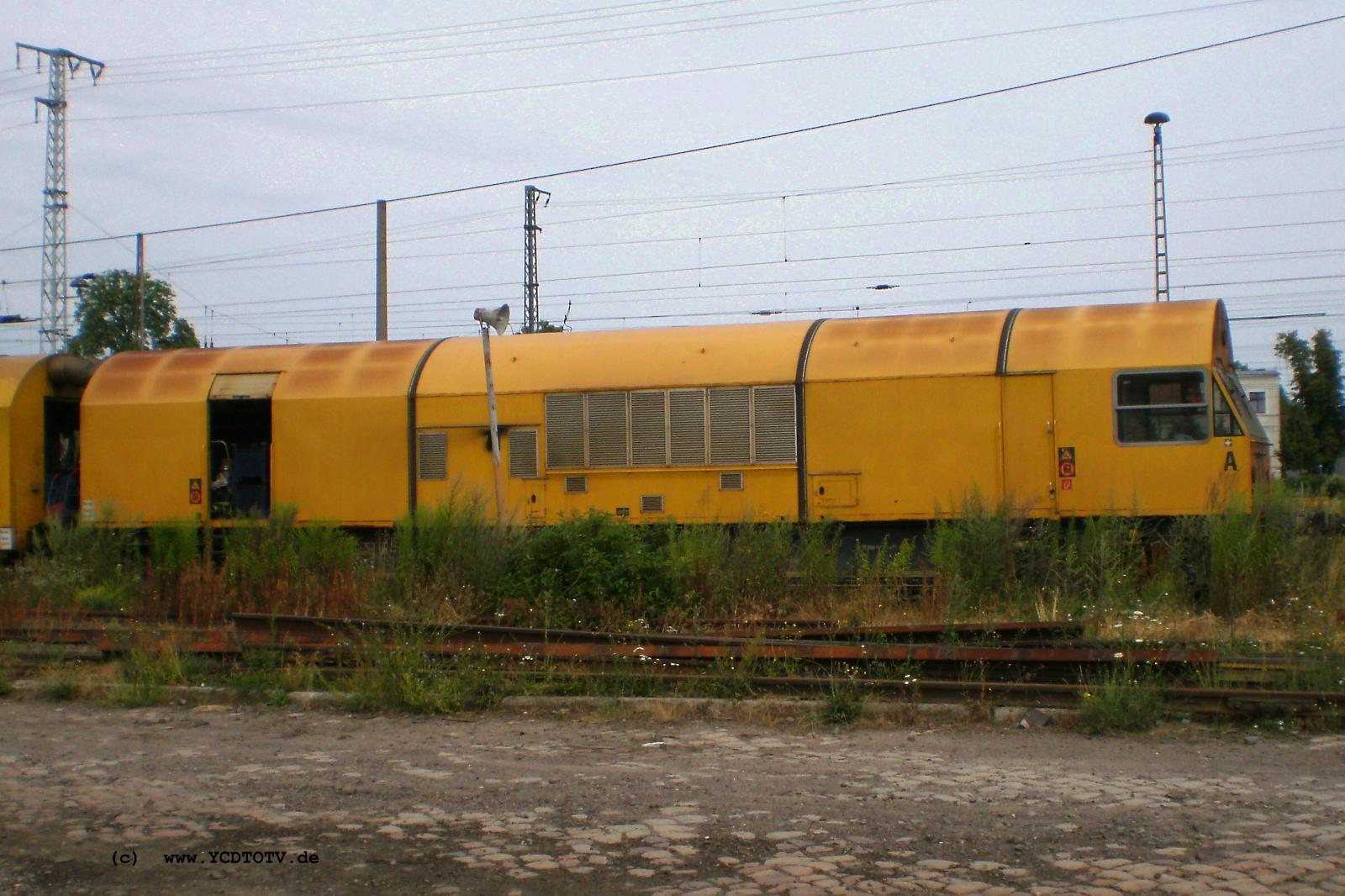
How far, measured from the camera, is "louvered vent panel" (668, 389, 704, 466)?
531 inches

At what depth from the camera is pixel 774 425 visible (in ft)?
43.6

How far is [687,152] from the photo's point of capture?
1908 cm

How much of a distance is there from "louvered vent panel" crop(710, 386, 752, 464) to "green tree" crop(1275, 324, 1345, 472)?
4032cm

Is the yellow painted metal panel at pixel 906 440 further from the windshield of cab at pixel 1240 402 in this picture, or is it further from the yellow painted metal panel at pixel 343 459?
the yellow painted metal panel at pixel 343 459

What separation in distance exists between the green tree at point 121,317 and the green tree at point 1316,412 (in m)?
41.4

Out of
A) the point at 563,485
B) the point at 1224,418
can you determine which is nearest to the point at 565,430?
the point at 563,485

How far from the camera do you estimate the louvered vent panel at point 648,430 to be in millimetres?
13625

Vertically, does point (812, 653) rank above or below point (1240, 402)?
below

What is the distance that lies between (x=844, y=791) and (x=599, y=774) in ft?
4.60

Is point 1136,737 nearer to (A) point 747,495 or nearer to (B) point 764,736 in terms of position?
(B) point 764,736

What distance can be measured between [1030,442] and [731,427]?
3305 millimetres

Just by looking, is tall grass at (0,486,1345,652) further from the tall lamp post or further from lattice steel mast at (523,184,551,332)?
lattice steel mast at (523,184,551,332)

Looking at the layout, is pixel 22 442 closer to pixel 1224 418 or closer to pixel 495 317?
pixel 495 317

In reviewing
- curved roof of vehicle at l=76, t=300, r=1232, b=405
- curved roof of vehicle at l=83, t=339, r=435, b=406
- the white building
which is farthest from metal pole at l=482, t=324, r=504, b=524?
the white building
